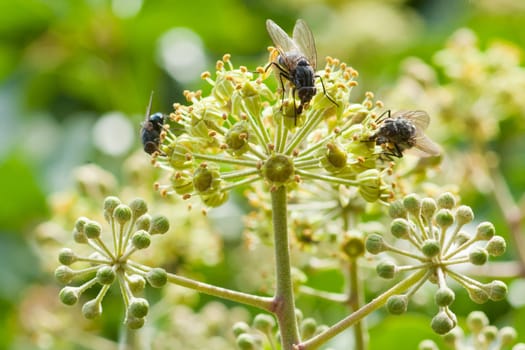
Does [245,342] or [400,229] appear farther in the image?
[245,342]

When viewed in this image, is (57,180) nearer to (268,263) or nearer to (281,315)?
(268,263)

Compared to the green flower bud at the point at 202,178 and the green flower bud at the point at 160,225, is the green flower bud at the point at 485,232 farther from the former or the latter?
the green flower bud at the point at 160,225

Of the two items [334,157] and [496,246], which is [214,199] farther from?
[496,246]

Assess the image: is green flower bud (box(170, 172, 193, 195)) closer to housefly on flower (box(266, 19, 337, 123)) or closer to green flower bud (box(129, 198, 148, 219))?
green flower bud (box(129, 198, 148, 219))

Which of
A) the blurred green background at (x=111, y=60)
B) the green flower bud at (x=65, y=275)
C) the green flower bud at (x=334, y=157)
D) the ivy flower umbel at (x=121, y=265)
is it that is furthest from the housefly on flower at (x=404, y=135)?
the blurred green background at (x=111, y=60)

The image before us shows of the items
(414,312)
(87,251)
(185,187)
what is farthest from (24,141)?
(185,187)

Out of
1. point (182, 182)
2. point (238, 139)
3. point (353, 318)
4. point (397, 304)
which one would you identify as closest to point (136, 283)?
point (182, 182)

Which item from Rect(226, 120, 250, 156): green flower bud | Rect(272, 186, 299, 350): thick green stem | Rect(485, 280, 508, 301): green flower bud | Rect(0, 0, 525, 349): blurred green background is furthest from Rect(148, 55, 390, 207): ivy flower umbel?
Rect(0, 0, 525, 349): blurred green background
